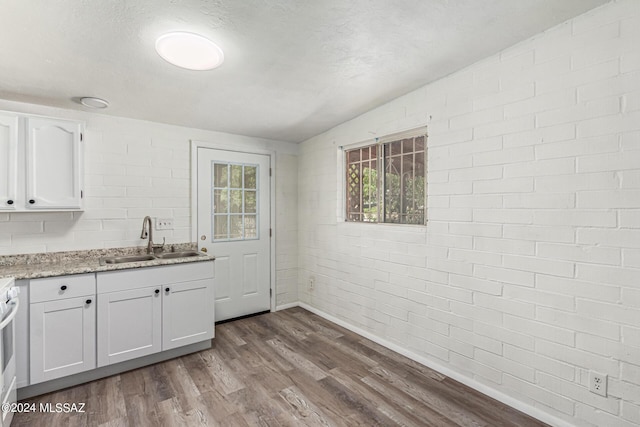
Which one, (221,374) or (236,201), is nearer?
(221,374)

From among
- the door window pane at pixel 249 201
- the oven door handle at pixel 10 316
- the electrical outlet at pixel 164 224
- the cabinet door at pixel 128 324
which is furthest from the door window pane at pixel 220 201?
the oven door handle at pixel 10 316

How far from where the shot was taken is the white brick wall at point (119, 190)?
2611 millimetres

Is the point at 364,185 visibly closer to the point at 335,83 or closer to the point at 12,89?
the point at 335,83

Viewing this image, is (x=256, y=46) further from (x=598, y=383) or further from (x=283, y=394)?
(x=598, y=383)

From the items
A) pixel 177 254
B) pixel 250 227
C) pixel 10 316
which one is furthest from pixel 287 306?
pixel 10 316

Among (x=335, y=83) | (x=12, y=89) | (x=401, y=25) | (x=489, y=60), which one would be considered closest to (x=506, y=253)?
(x=489, y=60)

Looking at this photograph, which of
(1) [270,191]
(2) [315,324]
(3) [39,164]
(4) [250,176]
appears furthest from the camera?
(1) [270,191]

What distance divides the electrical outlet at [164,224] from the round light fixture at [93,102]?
3.80 ft

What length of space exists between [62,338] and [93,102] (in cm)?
186

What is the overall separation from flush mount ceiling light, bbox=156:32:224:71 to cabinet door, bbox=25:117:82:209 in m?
1.33

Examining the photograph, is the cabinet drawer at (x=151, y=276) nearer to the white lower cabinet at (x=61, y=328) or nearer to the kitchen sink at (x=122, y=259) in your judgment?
the white lower cabinet at (x=61, y=328)

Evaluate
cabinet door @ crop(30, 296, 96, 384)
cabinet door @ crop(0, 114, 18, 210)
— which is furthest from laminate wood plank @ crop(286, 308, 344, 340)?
cabinet door @ crop(0, 114, 18, 210)

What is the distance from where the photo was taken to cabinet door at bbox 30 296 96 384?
2115mm

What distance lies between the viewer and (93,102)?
254 cm
